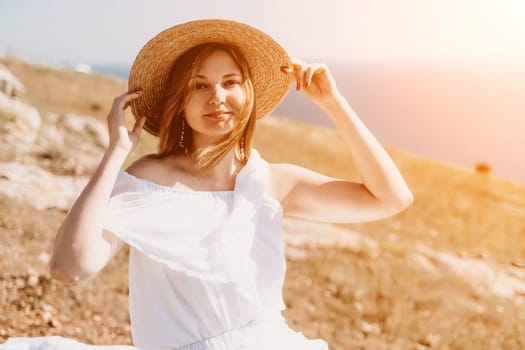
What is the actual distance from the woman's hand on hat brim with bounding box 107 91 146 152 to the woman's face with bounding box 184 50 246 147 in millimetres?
227

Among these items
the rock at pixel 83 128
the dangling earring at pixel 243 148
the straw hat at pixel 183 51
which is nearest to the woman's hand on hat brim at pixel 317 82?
the straw hat at pixel 183 51

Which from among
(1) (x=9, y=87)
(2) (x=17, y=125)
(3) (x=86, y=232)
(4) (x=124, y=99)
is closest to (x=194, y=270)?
(3) (x=86, y=232)

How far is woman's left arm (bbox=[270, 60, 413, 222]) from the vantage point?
7.36 ft

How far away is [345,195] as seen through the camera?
7.67 ft

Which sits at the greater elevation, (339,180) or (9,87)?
(339,180)

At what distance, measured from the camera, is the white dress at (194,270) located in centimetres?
201

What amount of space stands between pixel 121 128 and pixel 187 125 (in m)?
0.43

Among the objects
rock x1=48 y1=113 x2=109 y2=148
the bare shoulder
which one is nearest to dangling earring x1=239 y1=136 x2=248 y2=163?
the bare shoulder

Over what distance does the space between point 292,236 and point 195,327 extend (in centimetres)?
456

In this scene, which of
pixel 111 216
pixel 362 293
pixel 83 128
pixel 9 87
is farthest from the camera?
pixel 9 87

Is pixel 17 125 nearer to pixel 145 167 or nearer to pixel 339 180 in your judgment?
pixel 145 167

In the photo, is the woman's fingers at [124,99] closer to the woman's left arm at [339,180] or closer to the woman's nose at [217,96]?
the woman's nose at [217,96]

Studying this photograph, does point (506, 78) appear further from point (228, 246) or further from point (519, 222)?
point (228, 246)

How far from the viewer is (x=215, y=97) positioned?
214 cm
